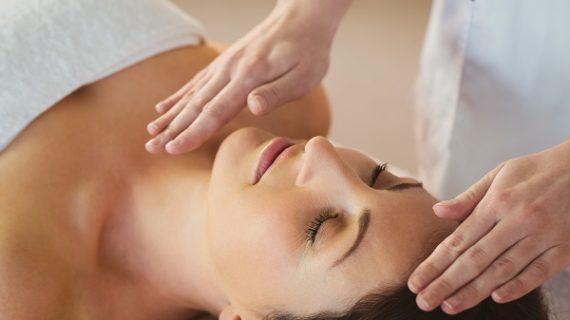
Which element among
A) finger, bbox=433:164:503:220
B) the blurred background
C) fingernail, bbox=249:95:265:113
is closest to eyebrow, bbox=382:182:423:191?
finger, bbox=433:164:503:220

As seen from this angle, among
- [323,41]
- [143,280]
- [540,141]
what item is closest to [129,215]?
[143,280]

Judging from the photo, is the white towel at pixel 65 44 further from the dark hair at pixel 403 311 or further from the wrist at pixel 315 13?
the dark hair at pixel 403 311

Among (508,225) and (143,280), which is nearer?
(508,225)

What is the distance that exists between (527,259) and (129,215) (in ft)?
2.26

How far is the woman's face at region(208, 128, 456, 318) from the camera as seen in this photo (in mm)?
944

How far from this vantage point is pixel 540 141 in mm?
1328

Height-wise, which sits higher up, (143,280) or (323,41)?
(323,41)

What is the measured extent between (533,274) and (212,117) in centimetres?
55

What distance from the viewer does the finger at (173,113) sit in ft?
3.79

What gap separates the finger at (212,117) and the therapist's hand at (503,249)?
43cm

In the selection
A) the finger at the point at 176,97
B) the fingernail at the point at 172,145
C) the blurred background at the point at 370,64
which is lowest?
the blurred background at the point at 370,64

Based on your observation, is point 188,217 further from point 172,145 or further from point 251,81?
point 251,81

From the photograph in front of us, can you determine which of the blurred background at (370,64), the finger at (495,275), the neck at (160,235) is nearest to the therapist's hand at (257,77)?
the neck at (160,235)

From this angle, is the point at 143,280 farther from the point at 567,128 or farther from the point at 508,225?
the point at 567,128
